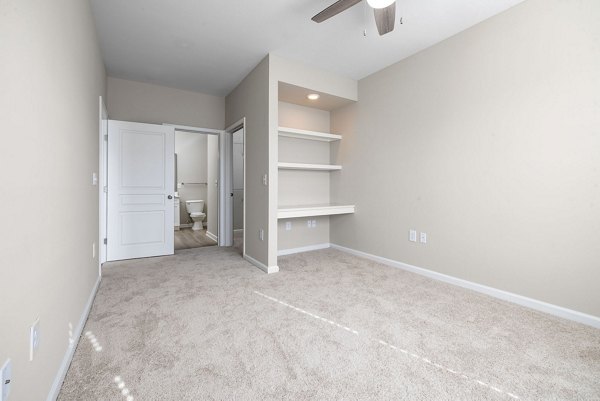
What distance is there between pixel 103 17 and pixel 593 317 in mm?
4702

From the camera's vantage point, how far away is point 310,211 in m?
3.73

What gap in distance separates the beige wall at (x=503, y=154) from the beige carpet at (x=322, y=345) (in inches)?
15.3

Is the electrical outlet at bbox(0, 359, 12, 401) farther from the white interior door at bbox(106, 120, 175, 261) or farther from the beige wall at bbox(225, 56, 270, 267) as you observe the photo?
the white interior door at bbox(106, 120, 175, 261)

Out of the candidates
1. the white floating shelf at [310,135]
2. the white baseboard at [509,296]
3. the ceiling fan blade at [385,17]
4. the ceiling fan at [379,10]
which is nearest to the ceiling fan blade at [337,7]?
the ceiling fan at [379,10]

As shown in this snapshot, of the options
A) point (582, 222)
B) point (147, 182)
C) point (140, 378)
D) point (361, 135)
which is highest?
point (361, 135)

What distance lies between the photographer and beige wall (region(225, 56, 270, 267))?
3326 millimetres

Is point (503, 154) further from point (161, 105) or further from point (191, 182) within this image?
point (191, 182)

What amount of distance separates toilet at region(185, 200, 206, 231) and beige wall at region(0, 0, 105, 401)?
15.2 ft

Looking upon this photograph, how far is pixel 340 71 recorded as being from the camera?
376 cm

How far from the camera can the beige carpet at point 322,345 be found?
4.56 feet

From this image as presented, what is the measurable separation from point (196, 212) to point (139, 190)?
9.16ft

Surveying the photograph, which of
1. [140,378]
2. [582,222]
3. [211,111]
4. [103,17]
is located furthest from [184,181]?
[582,222]

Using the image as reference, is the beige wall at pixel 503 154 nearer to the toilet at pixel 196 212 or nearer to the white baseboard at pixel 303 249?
the white baseboard at pixel 303 249

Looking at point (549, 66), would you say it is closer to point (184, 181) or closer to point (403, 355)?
point (403, 355)
